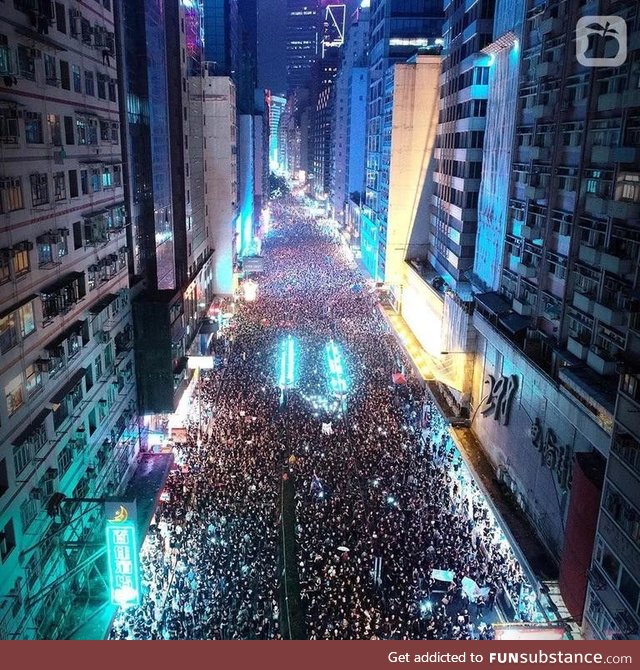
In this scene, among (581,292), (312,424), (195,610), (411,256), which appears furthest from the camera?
(411,256)

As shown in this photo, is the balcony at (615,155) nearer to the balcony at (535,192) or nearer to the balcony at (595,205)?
the balcony at (595,205)

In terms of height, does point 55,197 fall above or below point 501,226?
above

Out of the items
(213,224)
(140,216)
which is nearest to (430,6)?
(213,224)

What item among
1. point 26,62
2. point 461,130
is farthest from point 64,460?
point 461,130

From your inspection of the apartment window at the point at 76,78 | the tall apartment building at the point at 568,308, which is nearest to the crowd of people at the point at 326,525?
the tall apartment building at the point at 568,308

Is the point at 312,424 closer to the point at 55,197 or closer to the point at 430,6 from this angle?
the point at 55,197

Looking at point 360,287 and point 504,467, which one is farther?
point 360,287
